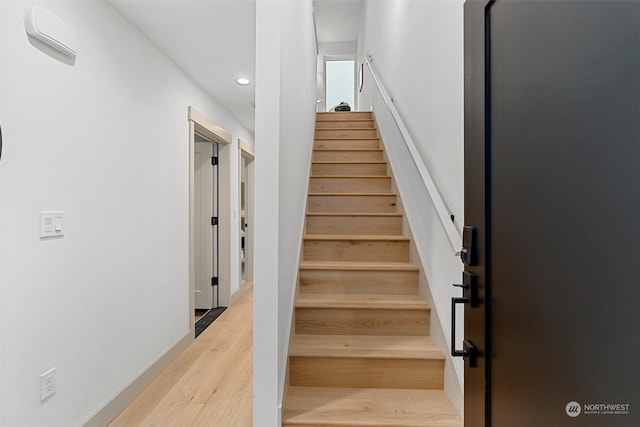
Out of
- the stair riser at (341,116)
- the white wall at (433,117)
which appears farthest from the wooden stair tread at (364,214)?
the stair riser at (341,116)

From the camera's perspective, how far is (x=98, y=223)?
6.15ft

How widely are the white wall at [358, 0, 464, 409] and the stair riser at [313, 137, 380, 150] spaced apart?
0.82m

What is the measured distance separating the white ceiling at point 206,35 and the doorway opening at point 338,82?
182 inches

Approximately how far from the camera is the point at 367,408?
5.16ft

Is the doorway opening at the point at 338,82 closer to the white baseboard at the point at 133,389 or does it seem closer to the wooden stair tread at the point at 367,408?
the white baseboard at the point at 133,389

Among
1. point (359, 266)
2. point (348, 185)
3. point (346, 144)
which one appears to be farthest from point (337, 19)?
point (359, 266)

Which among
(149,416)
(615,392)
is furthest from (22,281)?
(615,392)

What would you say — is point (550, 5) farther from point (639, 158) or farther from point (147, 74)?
point (147, 74)

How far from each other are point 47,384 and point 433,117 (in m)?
2.21

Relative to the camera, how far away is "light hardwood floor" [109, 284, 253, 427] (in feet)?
6.22

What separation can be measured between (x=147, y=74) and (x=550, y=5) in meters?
2.46

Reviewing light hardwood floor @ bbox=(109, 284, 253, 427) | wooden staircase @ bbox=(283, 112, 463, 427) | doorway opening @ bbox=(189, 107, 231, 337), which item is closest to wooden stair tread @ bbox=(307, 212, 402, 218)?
wooden staircase @ bbox=(283, 112, 463, 427)

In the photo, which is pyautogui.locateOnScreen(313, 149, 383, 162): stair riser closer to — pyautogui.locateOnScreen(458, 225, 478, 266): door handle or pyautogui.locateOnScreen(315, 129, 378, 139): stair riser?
pyautogui.locateOnScreen(315, 129, 378, 139): stair riser

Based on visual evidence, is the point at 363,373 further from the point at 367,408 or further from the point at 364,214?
the point at 364,214
